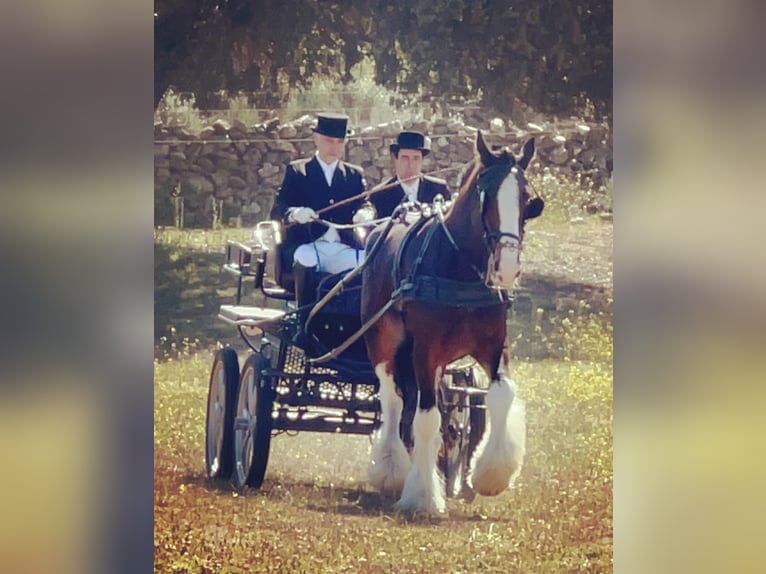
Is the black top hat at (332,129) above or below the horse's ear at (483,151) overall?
above

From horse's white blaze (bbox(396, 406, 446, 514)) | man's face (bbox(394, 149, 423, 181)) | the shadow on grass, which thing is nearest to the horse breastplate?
man's face (bbox(394, 149, 423, 181))

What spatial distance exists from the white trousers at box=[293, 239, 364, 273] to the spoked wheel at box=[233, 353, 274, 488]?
363mm

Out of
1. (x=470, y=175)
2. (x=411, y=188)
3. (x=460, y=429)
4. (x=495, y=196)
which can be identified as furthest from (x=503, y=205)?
(x=460, y=429)

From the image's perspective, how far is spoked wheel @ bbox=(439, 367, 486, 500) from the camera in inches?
104

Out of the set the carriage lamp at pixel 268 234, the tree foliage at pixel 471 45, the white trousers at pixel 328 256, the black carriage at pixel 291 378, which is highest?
the tree foliage at pixel 471 45

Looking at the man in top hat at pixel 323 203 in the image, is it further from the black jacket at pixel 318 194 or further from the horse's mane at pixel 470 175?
the horse's mane at pixel 470 175

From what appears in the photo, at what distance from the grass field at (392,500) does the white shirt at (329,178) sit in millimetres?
297

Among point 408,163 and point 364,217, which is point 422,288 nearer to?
point 364,217

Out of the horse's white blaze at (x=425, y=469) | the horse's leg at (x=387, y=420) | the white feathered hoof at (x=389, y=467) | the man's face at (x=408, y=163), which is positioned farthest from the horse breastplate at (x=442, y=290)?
the white feathered hoof at (x=389, y=467)

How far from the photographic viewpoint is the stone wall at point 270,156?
266 centimetres

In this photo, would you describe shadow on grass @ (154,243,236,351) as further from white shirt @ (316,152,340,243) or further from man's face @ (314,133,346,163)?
man's face @ (314,133,346,163)

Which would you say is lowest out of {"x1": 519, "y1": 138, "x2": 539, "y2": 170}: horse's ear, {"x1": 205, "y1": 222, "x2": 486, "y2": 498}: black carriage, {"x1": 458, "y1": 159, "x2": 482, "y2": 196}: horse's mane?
{"x1": 205, "y1": 222, "x2": 486, "y2": 498}: black carriage
